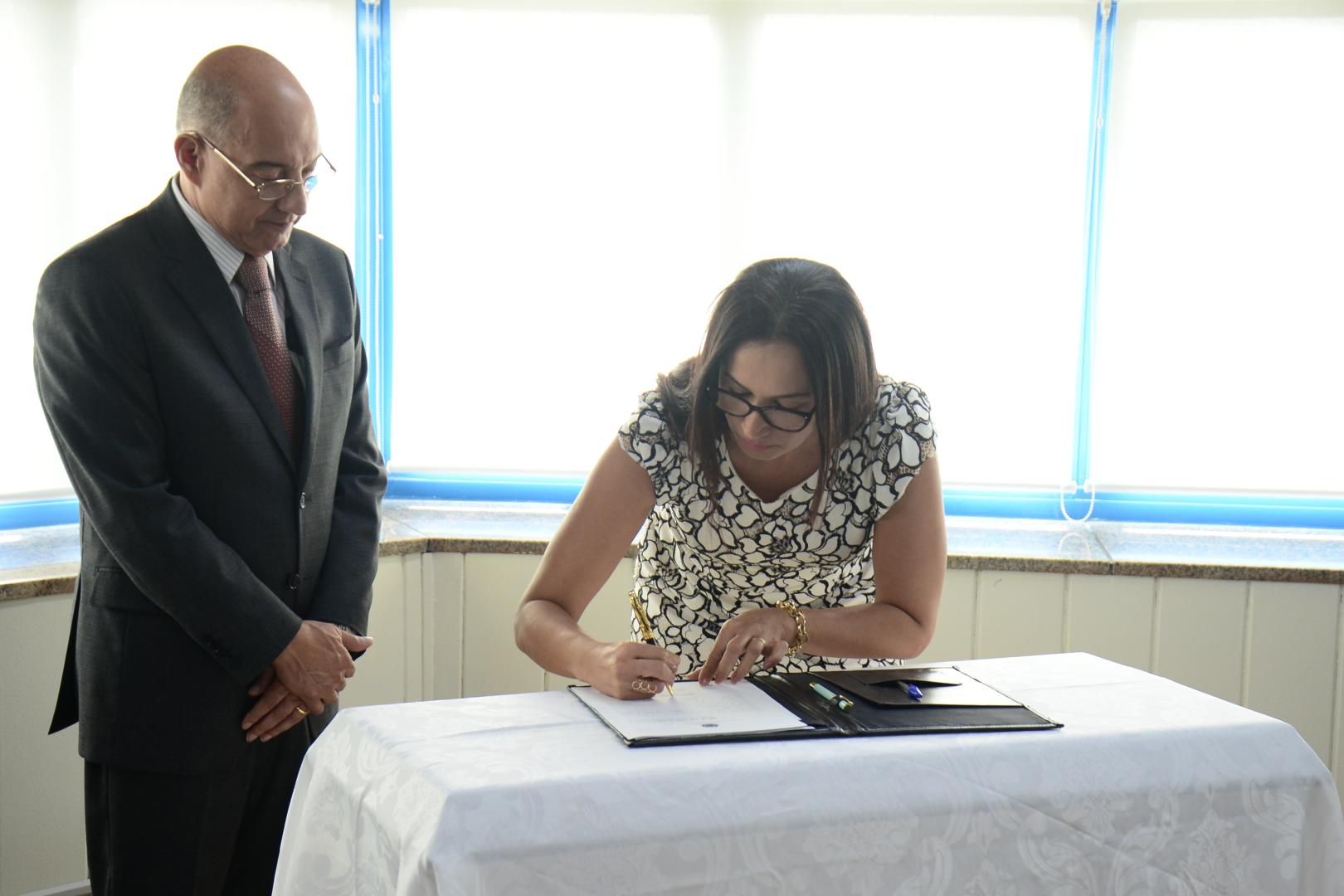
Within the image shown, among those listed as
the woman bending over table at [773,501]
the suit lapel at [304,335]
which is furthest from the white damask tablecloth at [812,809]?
the suit lapel at [304,335]

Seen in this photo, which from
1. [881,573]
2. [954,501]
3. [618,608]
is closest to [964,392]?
[954,501]

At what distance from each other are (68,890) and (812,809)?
5.84 feet

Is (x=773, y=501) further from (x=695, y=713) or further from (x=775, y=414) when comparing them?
(x=695, y=713)

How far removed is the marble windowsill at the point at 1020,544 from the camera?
8.33 feet

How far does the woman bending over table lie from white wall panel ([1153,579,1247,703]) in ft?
3.42

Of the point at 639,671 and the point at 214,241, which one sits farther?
the point at 214,241

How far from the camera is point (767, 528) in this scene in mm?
1802

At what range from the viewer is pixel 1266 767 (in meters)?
1.42

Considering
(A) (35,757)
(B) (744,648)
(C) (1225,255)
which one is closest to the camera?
(B) (744,648)

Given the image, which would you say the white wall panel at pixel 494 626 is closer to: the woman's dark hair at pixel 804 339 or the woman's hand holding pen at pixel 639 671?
the woman's dark hair at pixel 804 339

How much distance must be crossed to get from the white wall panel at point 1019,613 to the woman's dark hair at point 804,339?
101cm

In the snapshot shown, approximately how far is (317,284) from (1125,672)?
53.5 inches

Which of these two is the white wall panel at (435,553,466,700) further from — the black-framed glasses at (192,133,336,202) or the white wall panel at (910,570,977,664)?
the black-framed glasses at (192,133,336,202)

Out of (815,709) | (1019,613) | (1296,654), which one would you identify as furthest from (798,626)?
(1296,654)
